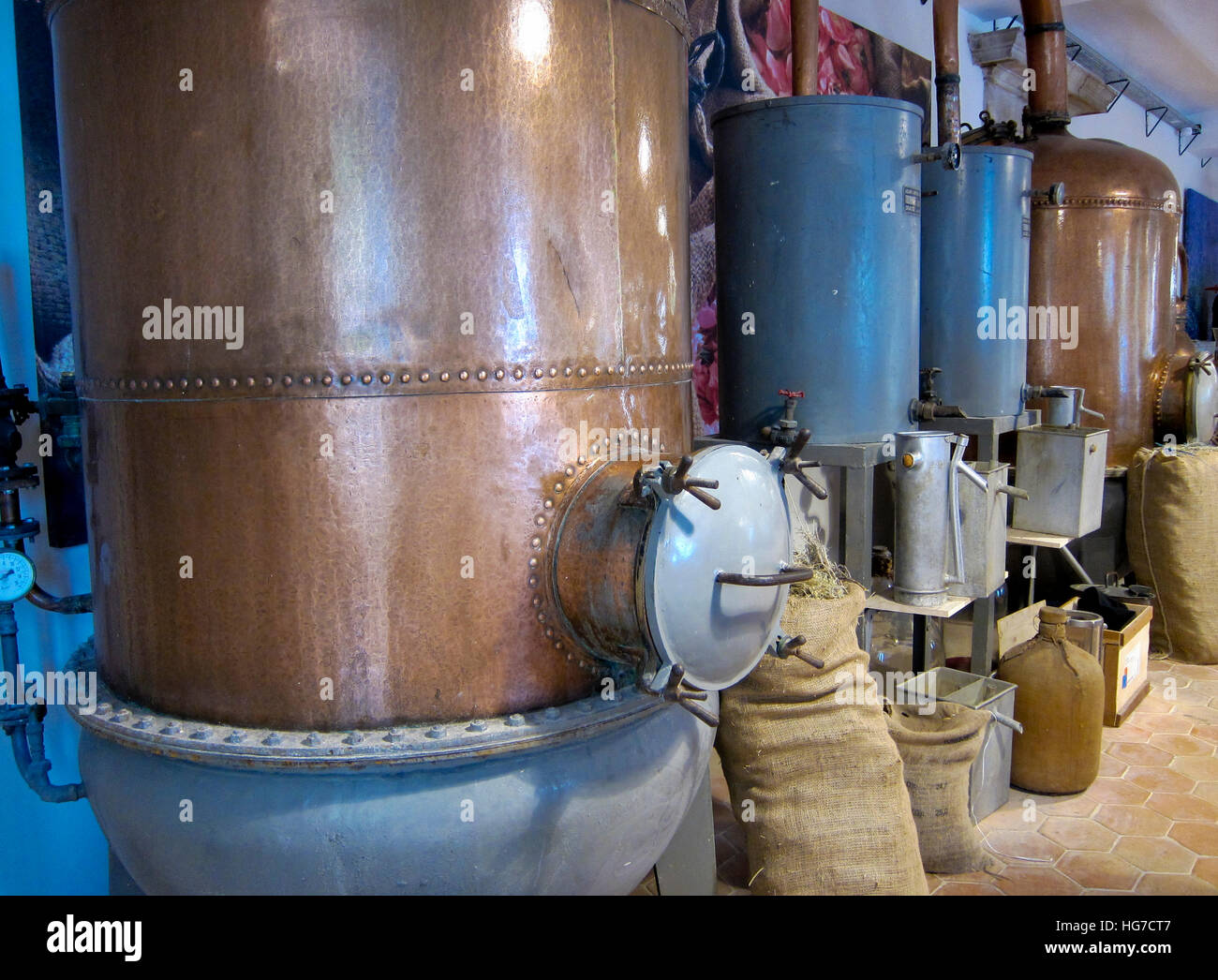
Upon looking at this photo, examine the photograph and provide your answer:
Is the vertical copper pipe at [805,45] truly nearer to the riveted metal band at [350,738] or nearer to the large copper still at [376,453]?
the large copper still at [376,453]

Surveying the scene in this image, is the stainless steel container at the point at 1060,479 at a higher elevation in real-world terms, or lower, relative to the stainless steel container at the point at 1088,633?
higher

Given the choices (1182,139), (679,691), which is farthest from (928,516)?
(1182,139)

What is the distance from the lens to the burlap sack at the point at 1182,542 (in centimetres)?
525

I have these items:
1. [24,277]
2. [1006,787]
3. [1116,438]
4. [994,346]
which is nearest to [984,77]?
[1116,438]

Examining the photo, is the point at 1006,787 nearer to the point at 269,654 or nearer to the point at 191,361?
the point at 269,654

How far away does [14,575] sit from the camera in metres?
2.19

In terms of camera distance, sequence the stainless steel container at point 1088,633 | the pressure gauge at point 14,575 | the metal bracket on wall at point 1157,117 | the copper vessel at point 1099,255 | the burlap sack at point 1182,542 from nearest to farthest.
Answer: the pressure gauge at point 14,575
the stainless steel container at point 1088,633
the burlap sack at point 1182,542
the copper vessel at point 1099,255
the metal bracket on wall at point 1157,117

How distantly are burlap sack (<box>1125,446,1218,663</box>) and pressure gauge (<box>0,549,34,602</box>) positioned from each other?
5.42 metres

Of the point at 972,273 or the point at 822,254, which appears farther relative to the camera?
the point at 972,273

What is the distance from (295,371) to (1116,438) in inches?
211

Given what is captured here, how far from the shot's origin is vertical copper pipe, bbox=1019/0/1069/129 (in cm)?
Result: 532

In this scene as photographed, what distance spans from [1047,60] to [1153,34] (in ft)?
10.5

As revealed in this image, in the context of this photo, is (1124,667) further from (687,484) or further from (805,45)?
(687,484)

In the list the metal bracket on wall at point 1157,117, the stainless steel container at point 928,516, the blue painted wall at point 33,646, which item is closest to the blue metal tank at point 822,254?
the stainless steel container at point 928,516
